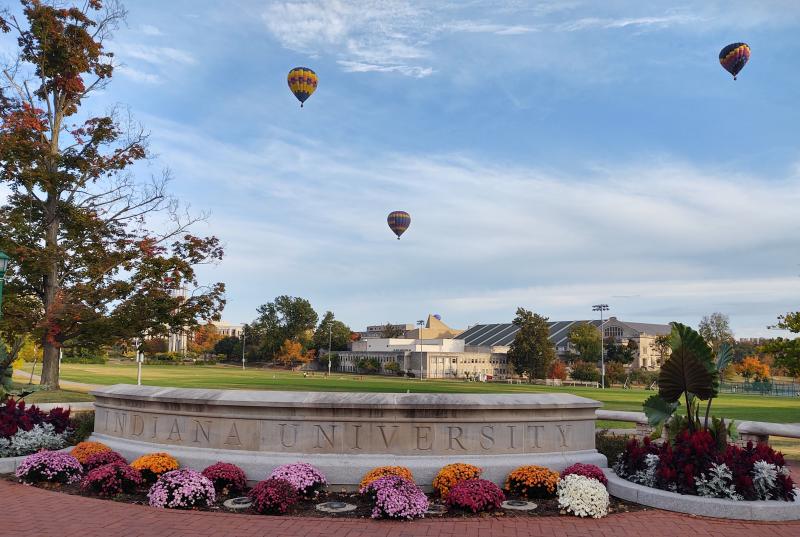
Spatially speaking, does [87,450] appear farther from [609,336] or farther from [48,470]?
[609,336]

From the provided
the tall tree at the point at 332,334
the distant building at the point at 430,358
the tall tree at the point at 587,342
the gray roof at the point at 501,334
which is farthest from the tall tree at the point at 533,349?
the tall tree at the point at 332,334

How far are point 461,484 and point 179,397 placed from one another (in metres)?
5.35

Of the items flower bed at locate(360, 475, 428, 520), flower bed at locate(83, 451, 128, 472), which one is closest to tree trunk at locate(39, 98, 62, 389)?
flower bed at locate(83, 451, 128, 472)

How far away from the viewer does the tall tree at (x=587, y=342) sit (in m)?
110

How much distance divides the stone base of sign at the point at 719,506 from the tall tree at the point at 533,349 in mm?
87651

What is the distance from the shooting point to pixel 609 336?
132m

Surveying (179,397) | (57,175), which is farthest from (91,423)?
(57,175)

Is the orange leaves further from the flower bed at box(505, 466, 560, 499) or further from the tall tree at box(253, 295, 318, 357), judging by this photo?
the flower bed at box(505, 466, 560, 499)

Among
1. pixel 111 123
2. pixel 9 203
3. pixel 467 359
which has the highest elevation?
pixel 111 123

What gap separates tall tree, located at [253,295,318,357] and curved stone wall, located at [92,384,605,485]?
133439 mm

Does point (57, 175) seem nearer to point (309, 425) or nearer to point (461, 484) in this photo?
point (309, 425)

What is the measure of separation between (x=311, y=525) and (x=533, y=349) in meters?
90.5

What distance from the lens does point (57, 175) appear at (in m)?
25.9

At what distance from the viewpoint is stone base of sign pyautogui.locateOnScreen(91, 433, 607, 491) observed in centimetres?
1035
